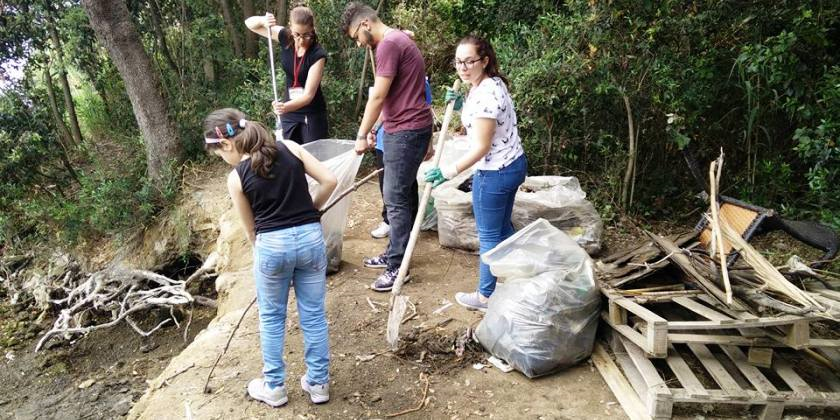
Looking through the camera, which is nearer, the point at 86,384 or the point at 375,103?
the point at 375,103

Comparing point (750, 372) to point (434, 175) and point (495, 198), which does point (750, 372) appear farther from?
point (434, 175)

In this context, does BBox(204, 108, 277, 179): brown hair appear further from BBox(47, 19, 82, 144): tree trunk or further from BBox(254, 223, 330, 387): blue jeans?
BBox(47, 19, 82, 144): tree trunk

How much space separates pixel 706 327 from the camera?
94.2 inches

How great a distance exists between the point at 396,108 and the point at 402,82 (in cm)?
15

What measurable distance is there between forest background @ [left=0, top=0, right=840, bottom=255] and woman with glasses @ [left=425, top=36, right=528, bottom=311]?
5.09ft

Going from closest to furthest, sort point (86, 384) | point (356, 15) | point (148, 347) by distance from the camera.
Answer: point (356, 15) < point (86, 384) < point (148, 347)

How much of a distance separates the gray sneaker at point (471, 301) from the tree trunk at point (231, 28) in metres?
5.08

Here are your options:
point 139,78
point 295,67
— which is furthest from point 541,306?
point 139,78

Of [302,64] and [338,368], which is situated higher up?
[302,64]

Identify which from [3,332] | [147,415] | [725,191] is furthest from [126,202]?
[725,191]

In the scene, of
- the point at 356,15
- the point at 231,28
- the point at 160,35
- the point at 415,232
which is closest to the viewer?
the point at 415,232

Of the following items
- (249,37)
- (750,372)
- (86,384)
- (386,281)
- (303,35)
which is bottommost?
(86,384)

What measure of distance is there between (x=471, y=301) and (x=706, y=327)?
51.1 inches

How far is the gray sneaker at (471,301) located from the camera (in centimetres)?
327
